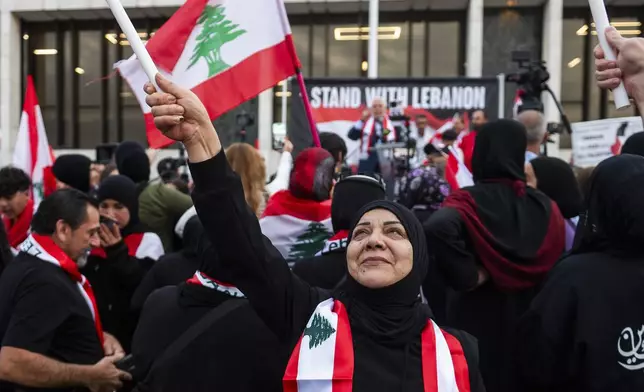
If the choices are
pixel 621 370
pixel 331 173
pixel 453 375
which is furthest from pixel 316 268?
pixel 621 370

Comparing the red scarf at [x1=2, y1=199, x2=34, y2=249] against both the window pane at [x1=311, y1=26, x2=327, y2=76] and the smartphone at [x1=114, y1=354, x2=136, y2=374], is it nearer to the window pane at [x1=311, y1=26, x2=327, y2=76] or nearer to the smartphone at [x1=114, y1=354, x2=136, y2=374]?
the smartphone at [x1=114, y1=354, x2=136, y2=374]

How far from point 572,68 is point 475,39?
11.8ft

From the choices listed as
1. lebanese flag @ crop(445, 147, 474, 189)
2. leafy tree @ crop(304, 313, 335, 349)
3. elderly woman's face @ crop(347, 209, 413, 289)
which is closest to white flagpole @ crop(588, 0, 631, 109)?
elderly woman's face @ crop(347, 209, 413, 289)

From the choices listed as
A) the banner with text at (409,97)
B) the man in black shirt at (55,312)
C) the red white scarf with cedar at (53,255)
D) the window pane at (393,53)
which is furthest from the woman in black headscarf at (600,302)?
the window pane at (393,53)

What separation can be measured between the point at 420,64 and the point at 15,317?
20655mm

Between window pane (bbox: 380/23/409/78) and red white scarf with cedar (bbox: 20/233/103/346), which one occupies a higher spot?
window pane (bbox: 380/23/409/78)

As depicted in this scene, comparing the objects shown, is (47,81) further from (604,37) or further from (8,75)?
(604,37)

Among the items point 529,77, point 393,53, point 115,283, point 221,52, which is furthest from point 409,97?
point 393,53

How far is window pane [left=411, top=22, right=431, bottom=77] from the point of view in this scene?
22.2 m

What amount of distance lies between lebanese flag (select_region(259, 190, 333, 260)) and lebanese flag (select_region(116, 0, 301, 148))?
0.64m

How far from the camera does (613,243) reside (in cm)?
233

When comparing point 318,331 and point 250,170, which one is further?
point 250,170

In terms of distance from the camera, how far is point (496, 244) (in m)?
3.42

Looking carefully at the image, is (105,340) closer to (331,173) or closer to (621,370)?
(331,173)
